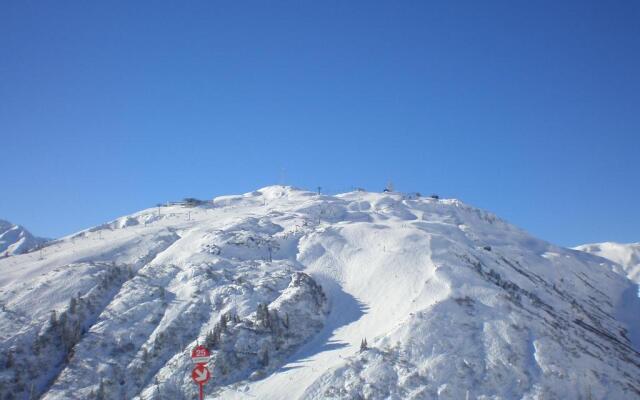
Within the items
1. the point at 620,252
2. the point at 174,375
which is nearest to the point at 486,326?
the point at 174,375

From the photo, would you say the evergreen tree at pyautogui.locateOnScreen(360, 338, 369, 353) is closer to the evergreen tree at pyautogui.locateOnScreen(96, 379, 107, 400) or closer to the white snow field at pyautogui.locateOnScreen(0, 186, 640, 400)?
the white snow field at pyautogui.locateOnScreen(0, 186, 640, 400)

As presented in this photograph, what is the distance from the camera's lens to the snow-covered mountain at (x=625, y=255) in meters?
162

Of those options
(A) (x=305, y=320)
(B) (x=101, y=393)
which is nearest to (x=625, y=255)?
(A) (x=305, y=320)

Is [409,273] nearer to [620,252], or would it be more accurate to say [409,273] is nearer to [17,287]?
[17,287]

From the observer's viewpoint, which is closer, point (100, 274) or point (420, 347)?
point (420, 347)

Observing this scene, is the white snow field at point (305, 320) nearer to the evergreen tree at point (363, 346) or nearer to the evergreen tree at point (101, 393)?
the evergreen tree at point (101, 393)

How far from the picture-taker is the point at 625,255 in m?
180

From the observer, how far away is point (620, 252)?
184375mm

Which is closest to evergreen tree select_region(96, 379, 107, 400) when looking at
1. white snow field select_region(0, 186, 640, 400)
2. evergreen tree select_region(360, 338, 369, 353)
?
white snow field select_region(0, 186, 640, 400)

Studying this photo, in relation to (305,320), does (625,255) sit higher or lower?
higher

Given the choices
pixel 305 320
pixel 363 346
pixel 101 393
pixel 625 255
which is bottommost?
pixel 101 393

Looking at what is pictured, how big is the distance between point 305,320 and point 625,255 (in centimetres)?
14899

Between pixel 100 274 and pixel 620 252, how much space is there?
17179cm

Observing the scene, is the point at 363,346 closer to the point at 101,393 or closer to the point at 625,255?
the point at 101,393
